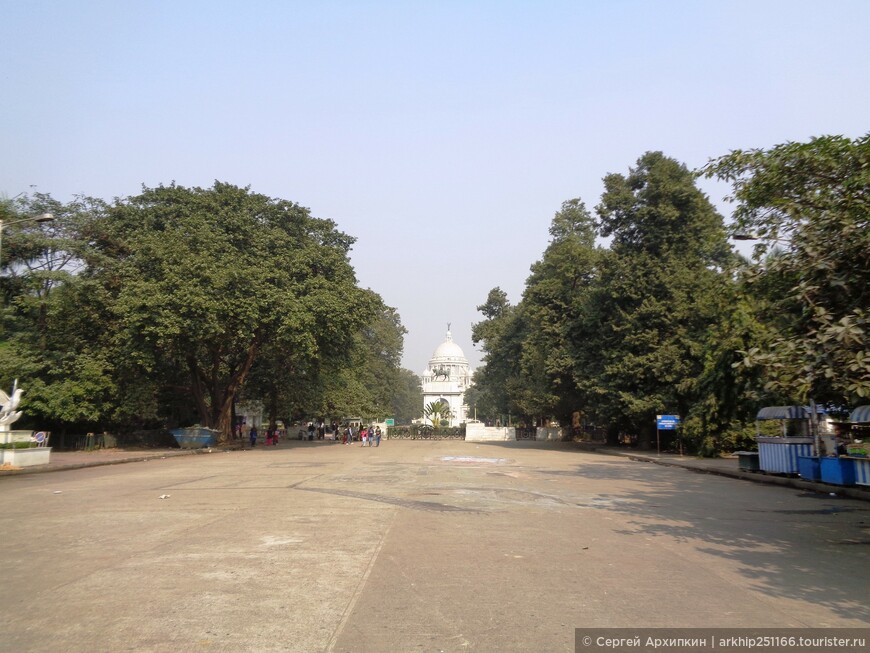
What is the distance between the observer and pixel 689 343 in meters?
33.6

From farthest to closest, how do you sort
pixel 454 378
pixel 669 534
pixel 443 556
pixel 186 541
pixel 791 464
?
pixel 454 378 < pixel 791 464 < pixel 669 534 < pixel 186 541 < pixel 443 556

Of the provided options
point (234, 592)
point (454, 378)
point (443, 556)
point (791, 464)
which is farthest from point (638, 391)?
point (454, 378)

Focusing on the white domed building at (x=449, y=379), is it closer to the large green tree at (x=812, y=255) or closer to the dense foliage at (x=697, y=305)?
the dense foliage at (x=697, y=305)

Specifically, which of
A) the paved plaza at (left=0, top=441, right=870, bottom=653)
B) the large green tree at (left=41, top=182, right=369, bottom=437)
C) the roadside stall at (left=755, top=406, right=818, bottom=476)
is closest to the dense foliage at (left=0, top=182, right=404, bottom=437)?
the large green tree at (left=41, top=182, right=369, bottom=437)

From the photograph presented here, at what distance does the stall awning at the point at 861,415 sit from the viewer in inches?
622

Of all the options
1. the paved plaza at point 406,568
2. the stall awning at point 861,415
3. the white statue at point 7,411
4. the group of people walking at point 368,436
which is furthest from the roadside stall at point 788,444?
the group of people walking at point 368,436

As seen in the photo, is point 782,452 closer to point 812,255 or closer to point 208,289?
point 812,255

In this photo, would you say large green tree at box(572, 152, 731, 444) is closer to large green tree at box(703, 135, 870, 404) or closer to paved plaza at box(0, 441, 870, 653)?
paved plaza at box(0, 441, 870, 653)

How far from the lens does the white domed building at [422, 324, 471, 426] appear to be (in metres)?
98.6

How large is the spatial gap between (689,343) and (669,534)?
25.3 meters

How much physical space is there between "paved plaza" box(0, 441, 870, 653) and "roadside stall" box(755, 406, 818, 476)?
4.98 meters

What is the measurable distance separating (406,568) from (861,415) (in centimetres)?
1385

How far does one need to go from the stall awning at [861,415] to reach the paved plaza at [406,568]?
2.28 meters

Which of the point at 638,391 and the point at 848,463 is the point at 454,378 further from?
the point at 848,463
